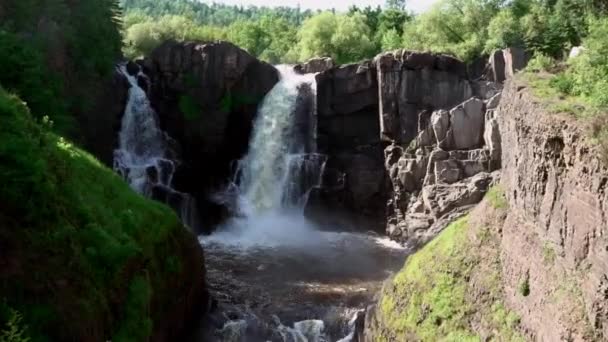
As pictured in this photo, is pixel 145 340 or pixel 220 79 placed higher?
pixel 220 79

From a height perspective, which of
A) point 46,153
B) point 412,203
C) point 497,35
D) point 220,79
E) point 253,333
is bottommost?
point 253,333

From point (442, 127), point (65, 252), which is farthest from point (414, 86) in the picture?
point (65, 252)

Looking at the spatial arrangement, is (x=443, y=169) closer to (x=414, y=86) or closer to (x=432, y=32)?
(x=414, y=86)

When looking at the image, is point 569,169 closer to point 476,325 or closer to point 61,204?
point 476,325

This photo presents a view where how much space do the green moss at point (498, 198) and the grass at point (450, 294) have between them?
3.17 ft

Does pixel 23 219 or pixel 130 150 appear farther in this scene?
pixel 130 150

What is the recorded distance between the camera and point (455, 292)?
21.0 m

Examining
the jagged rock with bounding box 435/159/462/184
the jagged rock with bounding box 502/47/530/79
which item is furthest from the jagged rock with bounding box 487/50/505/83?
the jagged rock with bounding box 435/159/462/184

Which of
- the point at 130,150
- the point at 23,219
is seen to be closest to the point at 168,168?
the point at 130,150

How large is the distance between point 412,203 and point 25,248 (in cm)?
2685

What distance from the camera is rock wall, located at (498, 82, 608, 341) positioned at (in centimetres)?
1487

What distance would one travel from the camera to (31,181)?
15875mm

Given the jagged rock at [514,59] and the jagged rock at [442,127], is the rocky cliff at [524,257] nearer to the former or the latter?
the jagged rock at [442,127]

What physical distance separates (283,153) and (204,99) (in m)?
6.75
